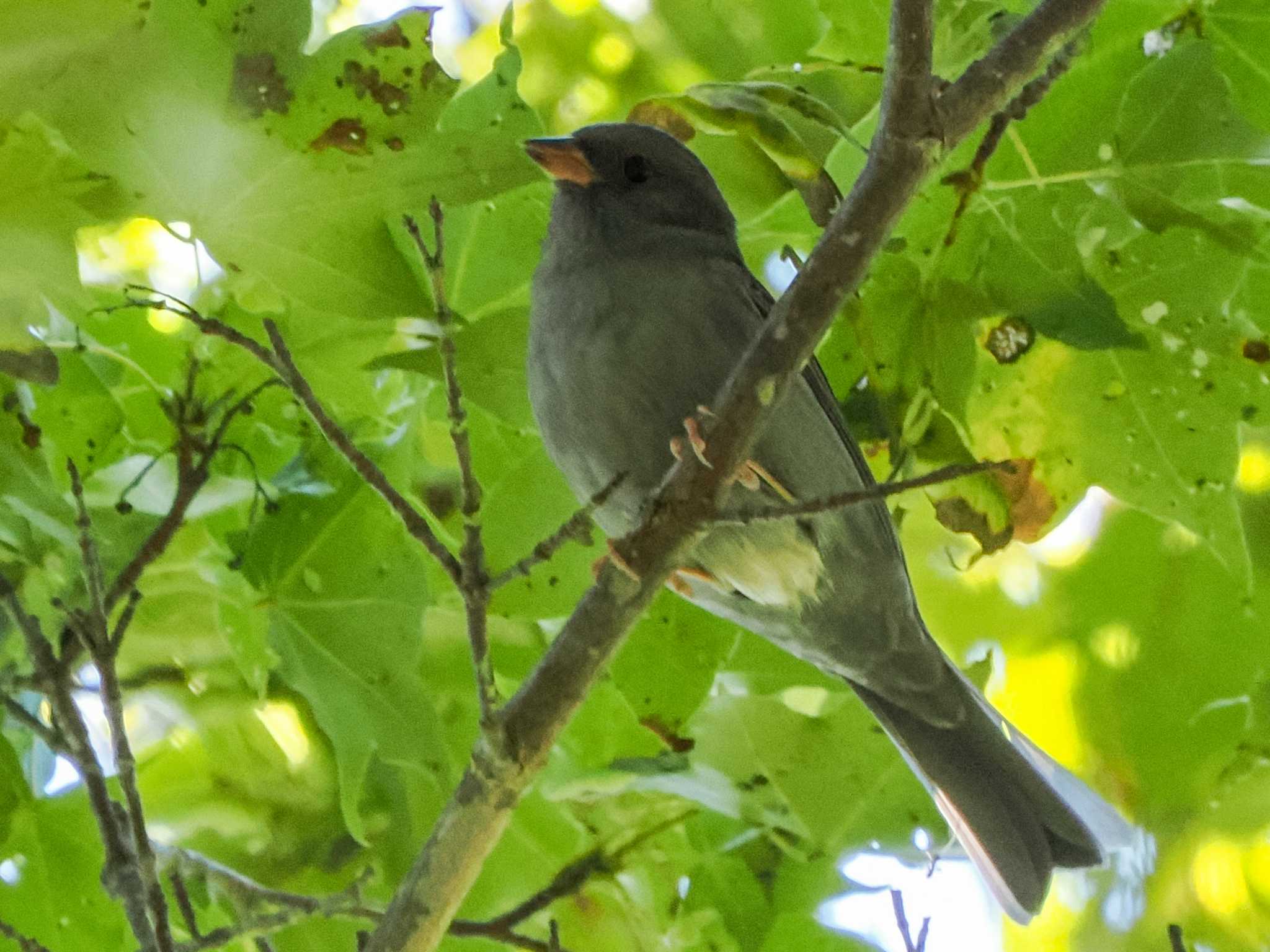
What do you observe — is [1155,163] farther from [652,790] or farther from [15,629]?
[15,629]

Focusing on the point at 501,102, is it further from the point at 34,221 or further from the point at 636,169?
the point at 636,169

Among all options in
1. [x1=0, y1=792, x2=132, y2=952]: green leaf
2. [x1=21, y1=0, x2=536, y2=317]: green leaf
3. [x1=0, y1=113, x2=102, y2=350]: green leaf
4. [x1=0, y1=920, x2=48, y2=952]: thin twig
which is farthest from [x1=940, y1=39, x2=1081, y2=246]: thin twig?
[x1=0, y1=792, x2=132, y2=952]: green leaf

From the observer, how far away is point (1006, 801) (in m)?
3.29

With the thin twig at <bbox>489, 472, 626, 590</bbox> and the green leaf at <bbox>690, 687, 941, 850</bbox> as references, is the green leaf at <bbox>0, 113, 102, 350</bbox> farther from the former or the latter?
the green leaf at <bbox>690, 687, 941, 850</bbox>

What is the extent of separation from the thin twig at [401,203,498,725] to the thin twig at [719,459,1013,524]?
0.35 metres

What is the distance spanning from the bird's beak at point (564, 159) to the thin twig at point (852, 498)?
1179mm

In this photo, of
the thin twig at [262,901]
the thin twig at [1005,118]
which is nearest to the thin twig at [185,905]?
the thin twig at [262,901]

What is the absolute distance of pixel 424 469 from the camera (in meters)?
2.99

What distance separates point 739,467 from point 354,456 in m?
0.55

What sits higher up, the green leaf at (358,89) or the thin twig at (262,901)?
the green leaf at (358,89)

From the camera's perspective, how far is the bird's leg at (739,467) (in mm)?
2039

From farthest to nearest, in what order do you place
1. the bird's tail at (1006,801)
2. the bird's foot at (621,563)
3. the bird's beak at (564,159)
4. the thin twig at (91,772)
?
the bird's tail at (1006,801) → the bird's beak at (564,159) → the thin twig at (91,772) → the bird's foot at (621,563)

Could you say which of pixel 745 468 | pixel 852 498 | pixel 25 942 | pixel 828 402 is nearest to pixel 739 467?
pixel 852 498

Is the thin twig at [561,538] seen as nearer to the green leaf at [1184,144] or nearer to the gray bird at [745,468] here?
the gray bird at [745,468]
